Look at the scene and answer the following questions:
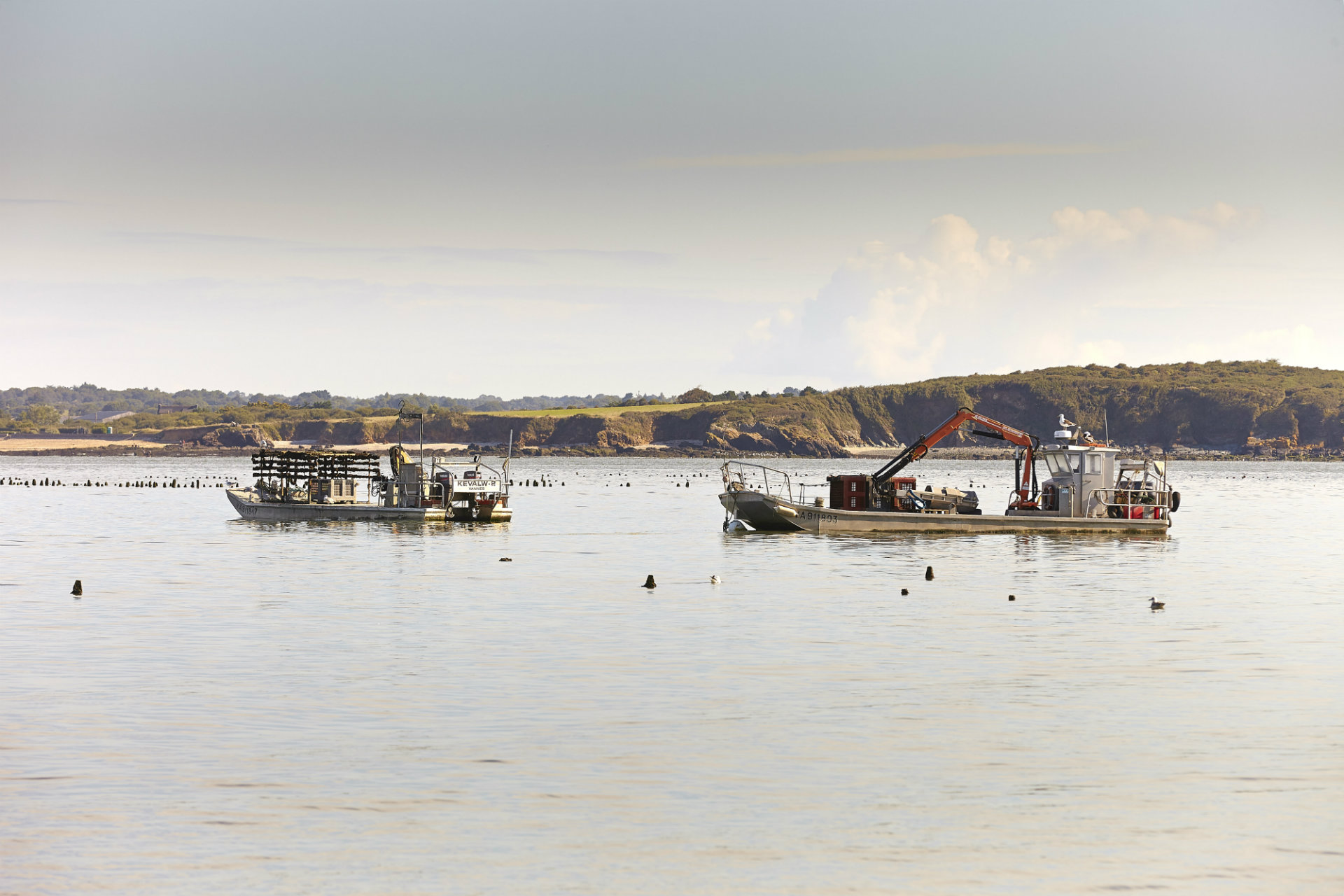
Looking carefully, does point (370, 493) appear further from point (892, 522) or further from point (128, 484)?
point (128, 484)

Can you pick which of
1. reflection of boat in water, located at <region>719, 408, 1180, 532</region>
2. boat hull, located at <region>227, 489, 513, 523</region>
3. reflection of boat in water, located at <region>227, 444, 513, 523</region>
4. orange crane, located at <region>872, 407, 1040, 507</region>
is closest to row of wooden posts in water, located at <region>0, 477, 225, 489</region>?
reflection of boat in water, located at <region>227, 444, 513, 523</region>

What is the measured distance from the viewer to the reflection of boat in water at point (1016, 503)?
72.0 metres

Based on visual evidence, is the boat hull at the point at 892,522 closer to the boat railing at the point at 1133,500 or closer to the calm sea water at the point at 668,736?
the boat railing at the point at 1133,500

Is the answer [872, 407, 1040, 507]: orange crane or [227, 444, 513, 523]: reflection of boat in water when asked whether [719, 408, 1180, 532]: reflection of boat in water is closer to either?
[872, 407, 1040, 507]: orange crane

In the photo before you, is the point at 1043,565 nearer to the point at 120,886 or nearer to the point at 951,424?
the point at 951,424

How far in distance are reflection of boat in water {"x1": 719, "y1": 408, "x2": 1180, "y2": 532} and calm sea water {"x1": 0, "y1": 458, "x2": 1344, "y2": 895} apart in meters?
21.7

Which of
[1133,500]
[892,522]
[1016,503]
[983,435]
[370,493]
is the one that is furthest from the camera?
[370,493]

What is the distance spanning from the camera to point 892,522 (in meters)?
72.1

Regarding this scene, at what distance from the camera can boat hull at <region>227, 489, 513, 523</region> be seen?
8462 cm

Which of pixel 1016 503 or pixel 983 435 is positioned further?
pixel 1016 503

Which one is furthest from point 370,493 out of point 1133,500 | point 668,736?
point 668,736

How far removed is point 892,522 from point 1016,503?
7435 mm

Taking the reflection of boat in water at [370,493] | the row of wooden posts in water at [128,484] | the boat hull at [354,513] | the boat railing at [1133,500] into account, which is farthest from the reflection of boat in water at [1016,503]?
the row of wooden posts in water at [128,484]

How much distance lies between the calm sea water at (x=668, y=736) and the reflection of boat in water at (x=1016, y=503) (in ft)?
71.2
